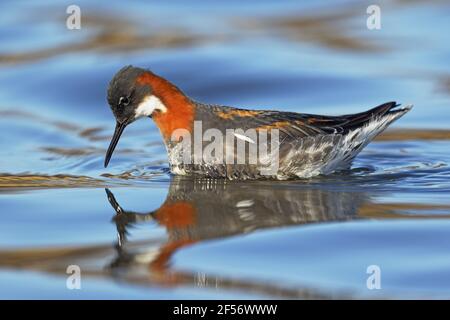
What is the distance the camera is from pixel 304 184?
10.5m

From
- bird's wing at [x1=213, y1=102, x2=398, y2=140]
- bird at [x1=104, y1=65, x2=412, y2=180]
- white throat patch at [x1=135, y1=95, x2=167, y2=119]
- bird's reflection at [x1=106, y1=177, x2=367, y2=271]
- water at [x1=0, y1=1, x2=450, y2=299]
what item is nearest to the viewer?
water at [x1=0, y1=1, x2=450, y2=299]

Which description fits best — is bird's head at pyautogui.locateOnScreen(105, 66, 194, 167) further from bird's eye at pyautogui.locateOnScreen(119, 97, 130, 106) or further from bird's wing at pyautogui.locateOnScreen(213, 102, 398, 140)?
bird's wing at pyautogui.locateOnScreen(213, 102, 398, 140)

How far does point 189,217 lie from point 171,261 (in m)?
1.29

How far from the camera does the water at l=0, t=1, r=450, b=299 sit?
780 cm

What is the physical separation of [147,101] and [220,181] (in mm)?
1112

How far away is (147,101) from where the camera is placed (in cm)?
1084

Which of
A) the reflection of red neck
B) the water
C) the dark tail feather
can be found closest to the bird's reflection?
the water

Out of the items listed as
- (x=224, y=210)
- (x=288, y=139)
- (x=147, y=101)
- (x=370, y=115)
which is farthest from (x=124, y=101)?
(x=370, y=115)

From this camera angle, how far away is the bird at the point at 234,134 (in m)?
10.6

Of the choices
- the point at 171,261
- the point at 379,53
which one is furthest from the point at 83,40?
the point at 171,261

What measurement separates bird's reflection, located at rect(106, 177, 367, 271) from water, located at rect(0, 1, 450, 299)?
26 mm

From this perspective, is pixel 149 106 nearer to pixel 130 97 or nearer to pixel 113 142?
pixel 130 97
